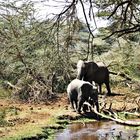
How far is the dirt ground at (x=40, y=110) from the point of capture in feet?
41.3

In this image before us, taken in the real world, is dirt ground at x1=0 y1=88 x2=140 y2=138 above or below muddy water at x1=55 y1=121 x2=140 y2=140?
above

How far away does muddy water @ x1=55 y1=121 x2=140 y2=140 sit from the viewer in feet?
36.8

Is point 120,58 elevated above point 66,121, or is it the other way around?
point 120,58

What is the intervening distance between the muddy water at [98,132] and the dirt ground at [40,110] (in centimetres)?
67

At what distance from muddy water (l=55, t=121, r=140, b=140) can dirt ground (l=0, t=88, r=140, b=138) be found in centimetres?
67

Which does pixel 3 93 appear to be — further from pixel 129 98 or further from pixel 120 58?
pixel 120 58

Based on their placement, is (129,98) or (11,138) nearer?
(11,138)

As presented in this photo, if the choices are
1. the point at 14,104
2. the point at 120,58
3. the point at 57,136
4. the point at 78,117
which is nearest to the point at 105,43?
the point at 120,58

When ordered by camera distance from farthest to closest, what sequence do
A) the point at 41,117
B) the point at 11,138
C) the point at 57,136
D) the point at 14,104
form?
the point at 14,104 < the point at 41,117 < the point at 57,136 < the point at 11,138

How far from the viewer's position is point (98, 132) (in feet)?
39.3

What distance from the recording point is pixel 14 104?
54.4ft

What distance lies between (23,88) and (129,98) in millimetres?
4110

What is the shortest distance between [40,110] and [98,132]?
143 inches

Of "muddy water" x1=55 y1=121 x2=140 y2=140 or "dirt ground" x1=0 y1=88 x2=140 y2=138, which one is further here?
"dirt ground" x1=0 y1=88 x2=140 y2=138
